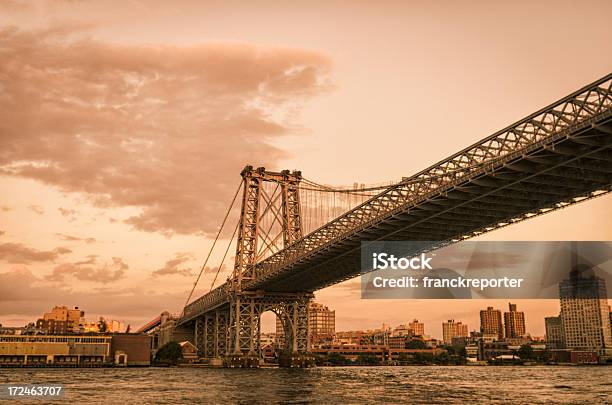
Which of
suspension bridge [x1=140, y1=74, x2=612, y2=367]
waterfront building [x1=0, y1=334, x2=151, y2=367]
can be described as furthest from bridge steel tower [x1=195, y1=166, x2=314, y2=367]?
waterfront building [x1=0, y1=334, x2=151, y2=367]

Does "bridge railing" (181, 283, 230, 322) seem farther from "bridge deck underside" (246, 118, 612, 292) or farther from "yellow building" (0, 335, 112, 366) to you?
"bridge deck underside" (246, 118, 612, 292)

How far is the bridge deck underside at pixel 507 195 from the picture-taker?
44.8 meters

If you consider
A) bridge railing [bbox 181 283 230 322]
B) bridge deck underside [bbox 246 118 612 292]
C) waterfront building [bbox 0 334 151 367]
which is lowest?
waterfront building [bbox 0 334 151 367]

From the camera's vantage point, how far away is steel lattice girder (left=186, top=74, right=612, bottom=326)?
139ft

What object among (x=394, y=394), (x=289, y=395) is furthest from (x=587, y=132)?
(x=289, y=395)

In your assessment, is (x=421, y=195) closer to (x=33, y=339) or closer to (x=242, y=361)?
(x=242, y=361)

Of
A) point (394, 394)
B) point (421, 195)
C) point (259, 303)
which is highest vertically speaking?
point (421, 195)

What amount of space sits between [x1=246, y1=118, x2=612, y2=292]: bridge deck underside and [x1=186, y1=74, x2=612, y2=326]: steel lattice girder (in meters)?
0.07

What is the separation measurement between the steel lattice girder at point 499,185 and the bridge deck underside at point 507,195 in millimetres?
67

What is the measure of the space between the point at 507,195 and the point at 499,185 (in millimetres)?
3268

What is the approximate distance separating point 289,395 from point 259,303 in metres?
60.0

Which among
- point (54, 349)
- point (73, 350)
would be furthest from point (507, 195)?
point (73, 350)

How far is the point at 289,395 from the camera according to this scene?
46.2m

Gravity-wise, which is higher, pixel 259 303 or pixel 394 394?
pixel 259 303
